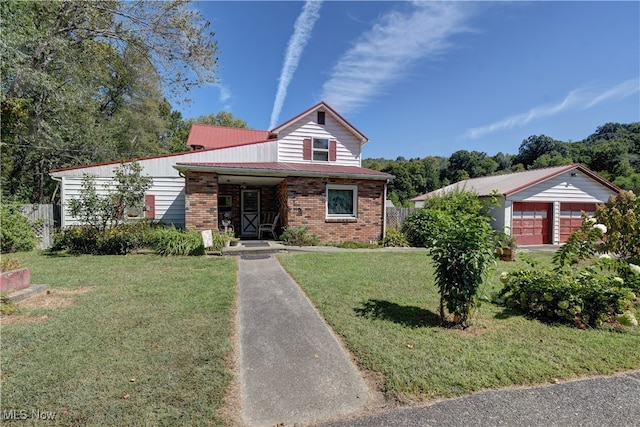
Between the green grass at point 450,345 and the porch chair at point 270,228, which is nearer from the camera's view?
the green grass at point 450,345

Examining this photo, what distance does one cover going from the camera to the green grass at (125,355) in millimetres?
2414

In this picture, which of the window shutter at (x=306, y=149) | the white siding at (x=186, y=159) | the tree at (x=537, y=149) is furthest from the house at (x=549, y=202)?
the tree at (x=537, y=149)

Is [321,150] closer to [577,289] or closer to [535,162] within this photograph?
[577,289]

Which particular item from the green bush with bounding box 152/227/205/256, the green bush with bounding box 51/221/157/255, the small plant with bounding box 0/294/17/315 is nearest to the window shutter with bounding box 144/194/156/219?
the green bush with bounding box 51/221/157/255

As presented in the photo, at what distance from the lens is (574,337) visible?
12.8ft

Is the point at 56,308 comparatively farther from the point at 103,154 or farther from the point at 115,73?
the point at 115,73

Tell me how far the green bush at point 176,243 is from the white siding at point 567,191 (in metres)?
14.4

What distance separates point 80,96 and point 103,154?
15.3 feet

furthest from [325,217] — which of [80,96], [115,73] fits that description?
[115,73]

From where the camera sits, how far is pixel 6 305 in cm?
436

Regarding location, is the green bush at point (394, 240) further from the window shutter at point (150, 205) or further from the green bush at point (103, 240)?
the window shutter at point (150, 205)

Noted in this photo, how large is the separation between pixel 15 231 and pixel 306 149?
37.7 feet

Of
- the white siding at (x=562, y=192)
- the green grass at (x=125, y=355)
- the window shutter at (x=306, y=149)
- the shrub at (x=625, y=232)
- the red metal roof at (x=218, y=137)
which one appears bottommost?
the green grass at (x=125, y=355)

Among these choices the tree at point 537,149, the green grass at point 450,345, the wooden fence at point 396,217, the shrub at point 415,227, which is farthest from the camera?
the tree at point 537,149
